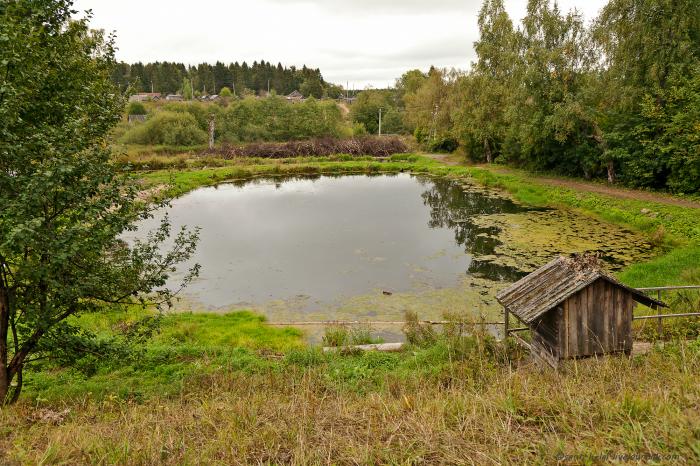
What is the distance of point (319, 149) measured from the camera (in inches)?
2088

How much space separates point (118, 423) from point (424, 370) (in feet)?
17.2

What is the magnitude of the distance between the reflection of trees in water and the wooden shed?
7831 millimetres

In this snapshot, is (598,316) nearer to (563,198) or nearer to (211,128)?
(563,198)

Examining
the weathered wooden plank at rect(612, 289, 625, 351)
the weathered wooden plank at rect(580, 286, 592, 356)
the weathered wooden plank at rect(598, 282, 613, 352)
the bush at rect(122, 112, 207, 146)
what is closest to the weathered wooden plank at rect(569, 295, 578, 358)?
the weathered wooden plank at rect(580, 286, 592, 356)

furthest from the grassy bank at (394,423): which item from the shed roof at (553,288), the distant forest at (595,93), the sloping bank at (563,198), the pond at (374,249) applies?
the distant forest at (595,93)

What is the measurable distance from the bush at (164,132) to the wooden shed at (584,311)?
53.5 metres

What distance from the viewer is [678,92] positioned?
2194 centimetres

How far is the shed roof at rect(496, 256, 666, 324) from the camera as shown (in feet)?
26.2

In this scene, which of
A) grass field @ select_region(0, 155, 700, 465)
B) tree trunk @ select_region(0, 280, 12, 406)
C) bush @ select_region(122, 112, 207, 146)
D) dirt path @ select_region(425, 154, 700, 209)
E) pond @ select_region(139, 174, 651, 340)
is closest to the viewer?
grass field @ select_region(0, 155, 700, 465)

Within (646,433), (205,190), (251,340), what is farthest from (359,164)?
(646,433)

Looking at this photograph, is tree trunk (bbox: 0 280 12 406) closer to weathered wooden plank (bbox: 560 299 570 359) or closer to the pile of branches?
weathered wooden plank (bbox: 560 299 570 359)

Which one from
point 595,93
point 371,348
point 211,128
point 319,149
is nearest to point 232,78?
point 211,128

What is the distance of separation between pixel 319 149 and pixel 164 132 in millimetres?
18528

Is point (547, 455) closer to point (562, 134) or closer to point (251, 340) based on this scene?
point (251, 340)
